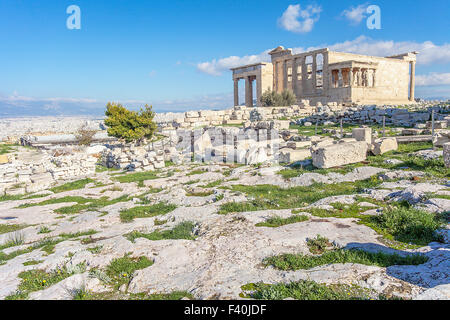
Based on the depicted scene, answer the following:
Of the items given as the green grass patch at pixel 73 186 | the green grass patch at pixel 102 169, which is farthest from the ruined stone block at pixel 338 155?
the green grass patch at pixel 102 169

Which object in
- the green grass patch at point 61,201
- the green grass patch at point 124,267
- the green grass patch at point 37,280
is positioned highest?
the green grass patch at point 124,267

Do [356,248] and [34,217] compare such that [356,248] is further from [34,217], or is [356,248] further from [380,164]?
[34,217]

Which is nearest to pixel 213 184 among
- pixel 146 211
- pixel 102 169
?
pixel 146 211

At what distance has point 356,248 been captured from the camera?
4.53 metres

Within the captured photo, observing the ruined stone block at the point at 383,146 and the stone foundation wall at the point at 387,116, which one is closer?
the ruined stone block at the point at 383,146

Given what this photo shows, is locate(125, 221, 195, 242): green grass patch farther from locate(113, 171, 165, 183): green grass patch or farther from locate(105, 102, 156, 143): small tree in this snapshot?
locate(105, 102, 156, 143): small tree

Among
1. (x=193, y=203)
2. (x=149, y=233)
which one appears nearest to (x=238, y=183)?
(x=193, y=203)

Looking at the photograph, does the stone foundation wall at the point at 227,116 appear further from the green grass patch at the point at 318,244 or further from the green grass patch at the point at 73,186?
the green grass patch at the point at 318,244

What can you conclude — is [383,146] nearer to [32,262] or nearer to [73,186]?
[32,262]

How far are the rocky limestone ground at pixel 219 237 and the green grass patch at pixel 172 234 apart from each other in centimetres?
3

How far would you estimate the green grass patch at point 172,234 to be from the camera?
6.08 metres

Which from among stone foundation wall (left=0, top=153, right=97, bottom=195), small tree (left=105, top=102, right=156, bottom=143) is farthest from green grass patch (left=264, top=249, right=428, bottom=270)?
small tree (left=105, top=102, right=156, bottom=143)

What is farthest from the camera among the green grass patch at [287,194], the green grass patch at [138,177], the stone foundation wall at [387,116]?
the stone foundation wall at [387,116]

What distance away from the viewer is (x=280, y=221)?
19.9 feet
